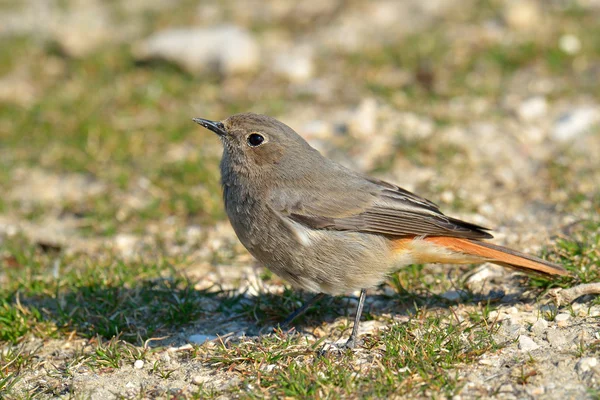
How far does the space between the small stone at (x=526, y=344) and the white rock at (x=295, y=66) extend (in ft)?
20.0

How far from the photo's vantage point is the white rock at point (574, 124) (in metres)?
8.63

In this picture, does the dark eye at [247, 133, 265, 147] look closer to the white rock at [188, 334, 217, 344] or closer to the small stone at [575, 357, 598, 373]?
the white rock at [188, 334, 217, 344]

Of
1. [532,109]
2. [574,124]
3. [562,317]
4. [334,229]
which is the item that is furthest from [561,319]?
[532,109]

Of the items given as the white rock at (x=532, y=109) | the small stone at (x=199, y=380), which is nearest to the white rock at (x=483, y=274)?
the small stone at (x=199, y=380)

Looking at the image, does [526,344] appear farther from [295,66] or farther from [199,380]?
[295,66]

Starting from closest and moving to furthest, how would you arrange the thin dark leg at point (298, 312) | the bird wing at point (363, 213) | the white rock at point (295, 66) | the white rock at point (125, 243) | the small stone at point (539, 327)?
the small stone at point (539, 327)
the bird wing at point (363, 213)
the thin dark leg at point (298, 312)
the white rock at point (125, 243)
the white rock at point (295, 66)

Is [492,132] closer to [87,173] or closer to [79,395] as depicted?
[87,173]

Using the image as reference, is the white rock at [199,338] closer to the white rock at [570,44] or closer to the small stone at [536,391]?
the small stone at [536,391]

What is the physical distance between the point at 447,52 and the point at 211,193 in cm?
404

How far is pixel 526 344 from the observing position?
16.6 feet

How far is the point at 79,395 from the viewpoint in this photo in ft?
16.5

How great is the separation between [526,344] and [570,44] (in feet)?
20.3

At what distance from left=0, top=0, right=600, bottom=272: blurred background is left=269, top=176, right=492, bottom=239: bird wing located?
1444 millimetres

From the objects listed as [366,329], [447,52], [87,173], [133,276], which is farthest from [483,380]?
[447,52]
